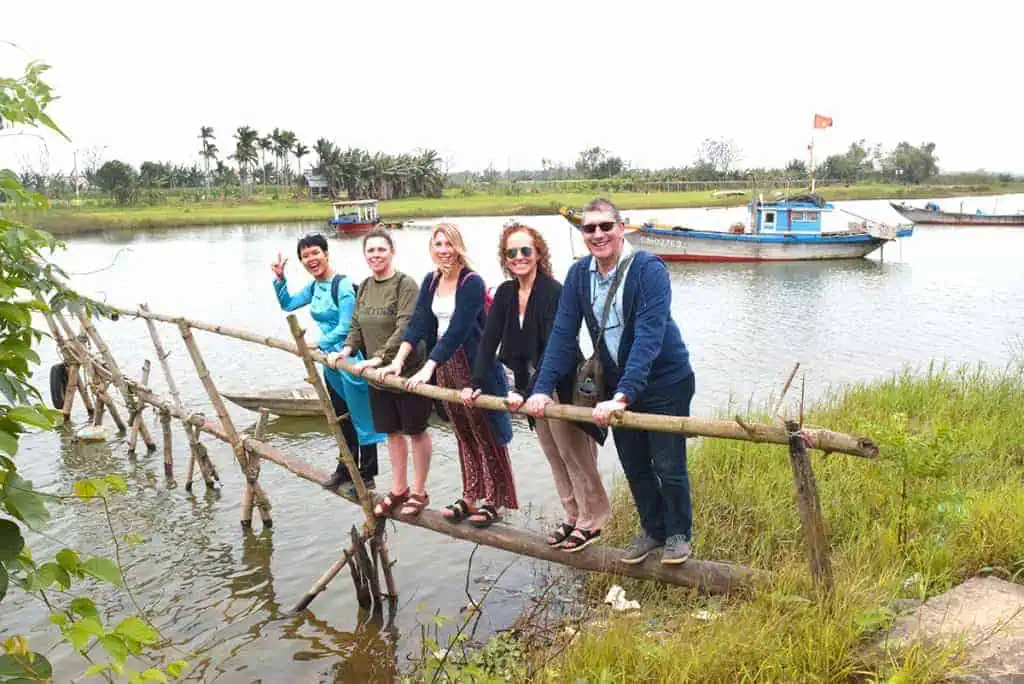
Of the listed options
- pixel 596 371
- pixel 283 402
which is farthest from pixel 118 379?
pixel 596 371

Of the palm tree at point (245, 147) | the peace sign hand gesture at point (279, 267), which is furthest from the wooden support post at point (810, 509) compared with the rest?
the palm tree at point (245, 147)

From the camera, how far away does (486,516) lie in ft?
16.7

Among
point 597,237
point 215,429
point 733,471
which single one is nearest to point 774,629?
point 597,237

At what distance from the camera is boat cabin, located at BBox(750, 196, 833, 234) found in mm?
31172

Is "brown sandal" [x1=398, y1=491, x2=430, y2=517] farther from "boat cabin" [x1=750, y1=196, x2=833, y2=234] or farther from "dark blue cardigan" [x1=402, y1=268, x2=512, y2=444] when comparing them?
"boat cabin" [x1=750, y1=196, x2=833, y2=234]

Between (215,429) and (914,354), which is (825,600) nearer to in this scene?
(215,429)

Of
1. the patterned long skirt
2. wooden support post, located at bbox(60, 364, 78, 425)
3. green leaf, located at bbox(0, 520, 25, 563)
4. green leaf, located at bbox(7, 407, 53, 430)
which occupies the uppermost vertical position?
green leaf, located at bbox(7, 407, 53, 430)

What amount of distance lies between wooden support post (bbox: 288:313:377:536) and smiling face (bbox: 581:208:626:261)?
2.00 meters

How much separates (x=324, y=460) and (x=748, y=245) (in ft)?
79.8

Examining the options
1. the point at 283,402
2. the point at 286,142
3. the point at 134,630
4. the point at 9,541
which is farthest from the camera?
the point at 286,142

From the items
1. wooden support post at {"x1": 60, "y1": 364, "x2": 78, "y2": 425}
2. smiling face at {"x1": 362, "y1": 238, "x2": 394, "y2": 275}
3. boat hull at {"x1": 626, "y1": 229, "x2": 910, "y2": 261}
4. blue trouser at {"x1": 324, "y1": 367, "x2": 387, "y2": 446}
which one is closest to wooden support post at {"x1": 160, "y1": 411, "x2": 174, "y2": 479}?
wooden support post at {"x1": 60, "y1": 364, "x2": 78, "y2": 425}

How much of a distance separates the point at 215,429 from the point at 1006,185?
107 m

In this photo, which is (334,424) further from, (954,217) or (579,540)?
(954,217)

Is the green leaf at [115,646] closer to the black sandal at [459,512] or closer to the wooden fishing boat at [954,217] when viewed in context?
the black sandal at [459,512]
